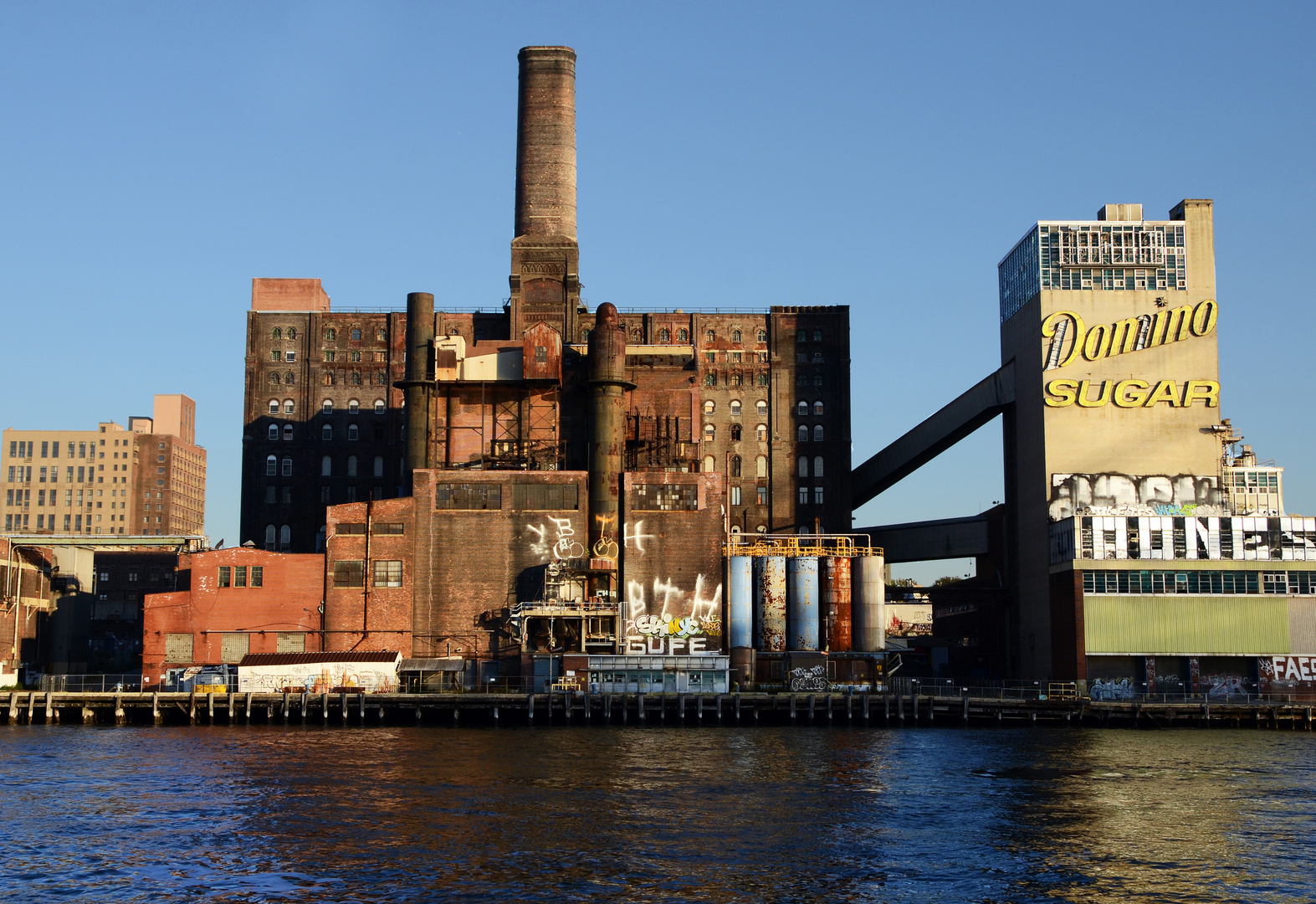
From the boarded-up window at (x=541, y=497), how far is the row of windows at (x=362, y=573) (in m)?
10.2

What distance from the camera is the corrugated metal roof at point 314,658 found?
99.4 meters

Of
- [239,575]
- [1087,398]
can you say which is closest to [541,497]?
[239,575]

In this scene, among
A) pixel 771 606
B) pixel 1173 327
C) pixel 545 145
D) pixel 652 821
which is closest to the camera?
pixel 652 821

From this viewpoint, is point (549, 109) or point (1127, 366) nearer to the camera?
point (1127, 366)

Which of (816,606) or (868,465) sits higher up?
(868,465)

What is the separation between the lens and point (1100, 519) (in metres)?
104

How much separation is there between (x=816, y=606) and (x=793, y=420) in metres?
32.8

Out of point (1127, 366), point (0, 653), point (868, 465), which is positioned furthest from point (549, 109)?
point (0, 653)

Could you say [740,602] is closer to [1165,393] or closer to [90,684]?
[1165,393]

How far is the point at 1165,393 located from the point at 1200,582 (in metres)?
16.5

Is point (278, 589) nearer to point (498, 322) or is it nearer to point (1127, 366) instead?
point (498, 322)

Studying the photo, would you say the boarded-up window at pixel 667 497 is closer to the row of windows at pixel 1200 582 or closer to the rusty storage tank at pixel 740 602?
the rusty storage tank at pixel 740 602

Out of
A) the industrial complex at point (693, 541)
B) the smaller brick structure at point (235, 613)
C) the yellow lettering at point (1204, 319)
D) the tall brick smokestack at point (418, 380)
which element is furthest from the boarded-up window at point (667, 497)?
the yellow lettering at point (1204, 319)

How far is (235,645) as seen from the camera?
105 meters
